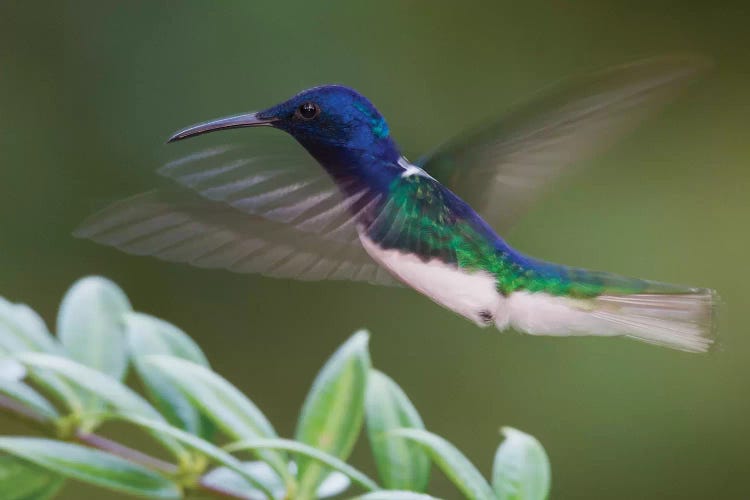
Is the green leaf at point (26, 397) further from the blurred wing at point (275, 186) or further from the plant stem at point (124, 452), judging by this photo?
the blurred wing at point (275, 186)

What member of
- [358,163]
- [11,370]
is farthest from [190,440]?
[358,163]

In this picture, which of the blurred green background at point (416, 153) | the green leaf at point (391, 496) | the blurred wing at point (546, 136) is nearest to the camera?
the green leaf at point (391, 496)

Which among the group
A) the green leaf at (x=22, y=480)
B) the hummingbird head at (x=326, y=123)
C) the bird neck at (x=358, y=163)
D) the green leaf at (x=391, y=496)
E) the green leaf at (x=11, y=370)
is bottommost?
the green leaf at (x=22, y=480)

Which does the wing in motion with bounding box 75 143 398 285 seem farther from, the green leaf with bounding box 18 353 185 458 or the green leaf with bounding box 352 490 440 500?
the green leaf with bounding box 352 490 440 500

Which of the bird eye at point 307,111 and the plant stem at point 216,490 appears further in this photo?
the bird eye at point 307,111

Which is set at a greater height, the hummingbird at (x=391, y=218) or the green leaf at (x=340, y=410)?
the hummingbird at (x=391, y=218)

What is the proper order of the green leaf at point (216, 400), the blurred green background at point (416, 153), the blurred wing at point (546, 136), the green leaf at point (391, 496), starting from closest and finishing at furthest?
the green leaf at point (391, 496), the green leaf at point (216, 400), the blurred wing at point (546, 136), the blurred green background at point (416, 153)

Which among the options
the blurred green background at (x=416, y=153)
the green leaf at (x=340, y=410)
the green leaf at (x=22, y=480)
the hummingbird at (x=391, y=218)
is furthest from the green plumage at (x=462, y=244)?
the blurred green background at (x=416, y=153)
